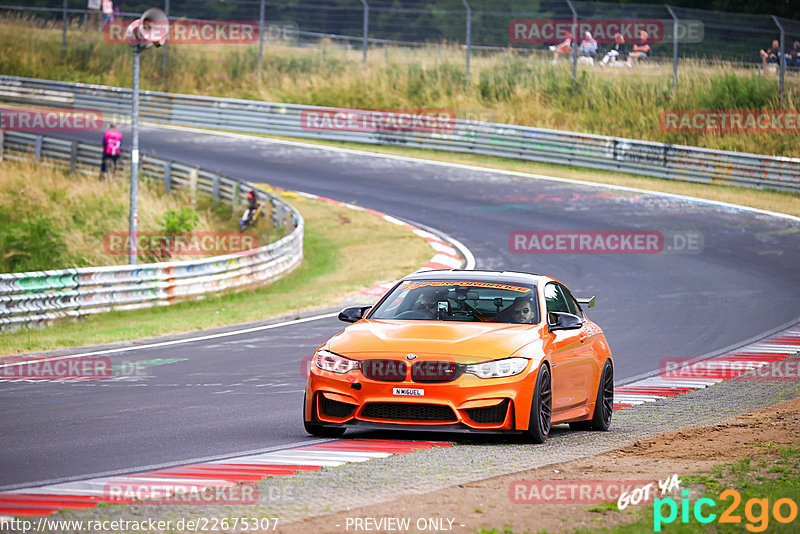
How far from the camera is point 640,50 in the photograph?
121 ft

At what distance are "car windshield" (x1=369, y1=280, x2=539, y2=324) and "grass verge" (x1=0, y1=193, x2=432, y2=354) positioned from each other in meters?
7.50

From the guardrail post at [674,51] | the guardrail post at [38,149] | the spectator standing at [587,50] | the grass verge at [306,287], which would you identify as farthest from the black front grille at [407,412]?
the spectator standing at [587,50]

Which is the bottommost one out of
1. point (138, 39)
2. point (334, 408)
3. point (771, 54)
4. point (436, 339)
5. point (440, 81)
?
point (334, 408)

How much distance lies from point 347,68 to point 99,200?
17469 millimetres

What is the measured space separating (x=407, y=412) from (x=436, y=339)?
0.67 m

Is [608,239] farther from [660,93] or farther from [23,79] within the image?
[23,79]

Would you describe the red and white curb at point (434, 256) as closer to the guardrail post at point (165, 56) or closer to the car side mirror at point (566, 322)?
the car side mirror at point (566, 322)

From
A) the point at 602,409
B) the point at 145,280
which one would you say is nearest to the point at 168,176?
the point at 145,280

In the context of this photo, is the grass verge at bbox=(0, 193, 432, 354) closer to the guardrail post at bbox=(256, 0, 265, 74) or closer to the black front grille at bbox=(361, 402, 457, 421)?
the black front grille at bbox=(361, 402, 457, 421)

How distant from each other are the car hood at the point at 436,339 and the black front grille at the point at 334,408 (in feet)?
1.27

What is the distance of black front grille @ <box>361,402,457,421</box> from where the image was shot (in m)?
8.66

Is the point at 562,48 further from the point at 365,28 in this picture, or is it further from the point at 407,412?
the point at 407,412

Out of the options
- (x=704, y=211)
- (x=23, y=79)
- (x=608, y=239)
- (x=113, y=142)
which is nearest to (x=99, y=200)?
(x=113, y=142)

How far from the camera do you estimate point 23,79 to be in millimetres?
46125
